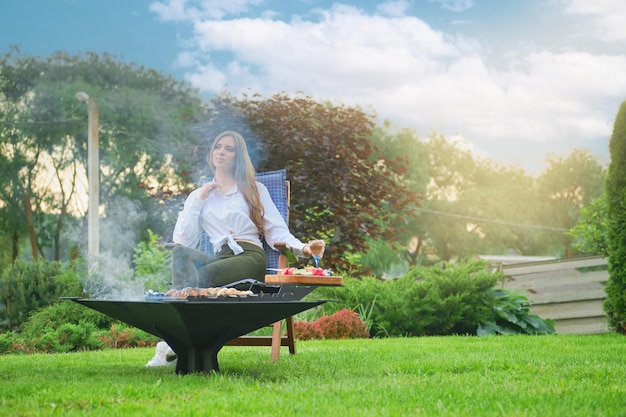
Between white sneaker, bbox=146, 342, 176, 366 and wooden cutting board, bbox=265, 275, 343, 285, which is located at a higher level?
wooden cutting board, bbox=265, 275, 343, 285

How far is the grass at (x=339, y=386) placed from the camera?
7.57ft

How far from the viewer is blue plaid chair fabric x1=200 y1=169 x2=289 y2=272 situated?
4.25 metres

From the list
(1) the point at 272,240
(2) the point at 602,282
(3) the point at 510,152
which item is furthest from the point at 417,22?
(1) the point at 272,240

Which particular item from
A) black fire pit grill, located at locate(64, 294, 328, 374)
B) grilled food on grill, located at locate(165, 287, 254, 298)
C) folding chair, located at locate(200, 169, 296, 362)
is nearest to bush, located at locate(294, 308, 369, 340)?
folding chair, located at locate(200, 169, 296, 362)

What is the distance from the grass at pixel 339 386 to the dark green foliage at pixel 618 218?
7.06ft

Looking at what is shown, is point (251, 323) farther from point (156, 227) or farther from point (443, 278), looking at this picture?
point (156, 227)

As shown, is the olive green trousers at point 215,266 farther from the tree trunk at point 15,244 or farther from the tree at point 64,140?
the tree trunk at point 15,244

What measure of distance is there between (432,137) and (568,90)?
7.83 metres

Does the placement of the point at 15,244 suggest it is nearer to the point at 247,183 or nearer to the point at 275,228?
the point at 247,183

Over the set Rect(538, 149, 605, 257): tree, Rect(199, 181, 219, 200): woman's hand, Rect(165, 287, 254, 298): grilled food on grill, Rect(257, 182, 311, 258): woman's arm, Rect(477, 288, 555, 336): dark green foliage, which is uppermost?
Rect(538, 149, 605, 257): tree

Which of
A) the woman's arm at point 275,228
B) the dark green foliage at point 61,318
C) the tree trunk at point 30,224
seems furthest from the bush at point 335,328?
the tree trunk at point 30,224

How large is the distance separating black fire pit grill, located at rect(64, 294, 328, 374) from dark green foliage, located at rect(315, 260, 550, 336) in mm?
3757

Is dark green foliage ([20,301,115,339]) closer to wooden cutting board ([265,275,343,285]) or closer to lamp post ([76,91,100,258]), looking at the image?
wooden cutting board ([265,275,343,285])

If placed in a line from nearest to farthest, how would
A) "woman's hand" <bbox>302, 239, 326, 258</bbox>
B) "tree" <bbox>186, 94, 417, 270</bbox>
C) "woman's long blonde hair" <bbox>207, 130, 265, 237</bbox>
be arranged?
"woman's hand" <bbox>302, 239, 326, 258</bbox>
"woman's long blonde hair" <bbox>207, 130, 265, 237</bbox>
"tree" <bbox>186, 94, 417, 270</bbox>
